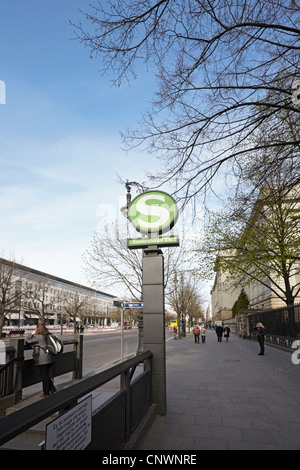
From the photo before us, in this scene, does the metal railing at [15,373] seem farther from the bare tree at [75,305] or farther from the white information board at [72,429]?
the bare tree at [75,305]

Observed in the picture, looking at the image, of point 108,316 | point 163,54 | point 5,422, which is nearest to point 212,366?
point 163,54

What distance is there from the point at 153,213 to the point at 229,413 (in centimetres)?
383

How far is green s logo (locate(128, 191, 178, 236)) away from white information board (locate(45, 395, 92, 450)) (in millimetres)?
3715

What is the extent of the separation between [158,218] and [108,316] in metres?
134

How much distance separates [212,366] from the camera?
38.9ft

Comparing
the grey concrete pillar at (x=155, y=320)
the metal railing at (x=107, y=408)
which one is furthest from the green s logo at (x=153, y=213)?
the metal railing at (x=107, y=408)

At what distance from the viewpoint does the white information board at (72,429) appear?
1921 millimetres

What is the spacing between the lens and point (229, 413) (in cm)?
548

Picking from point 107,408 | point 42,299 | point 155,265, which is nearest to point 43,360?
point 155,265

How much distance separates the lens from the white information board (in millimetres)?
1921

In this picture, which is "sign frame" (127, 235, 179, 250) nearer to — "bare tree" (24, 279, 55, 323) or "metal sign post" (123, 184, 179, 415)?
"metal sign post" (123, 184, 179, 415)

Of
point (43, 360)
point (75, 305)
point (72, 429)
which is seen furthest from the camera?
point (75, 305)

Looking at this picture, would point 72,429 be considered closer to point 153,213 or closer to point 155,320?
point 155,320

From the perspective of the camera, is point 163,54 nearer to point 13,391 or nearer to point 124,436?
point 124,436
